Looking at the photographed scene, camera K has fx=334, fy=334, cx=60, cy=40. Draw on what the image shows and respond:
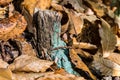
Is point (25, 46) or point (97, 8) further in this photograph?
point (97, 8)

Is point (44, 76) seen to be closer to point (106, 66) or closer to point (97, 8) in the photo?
point (106, 66)

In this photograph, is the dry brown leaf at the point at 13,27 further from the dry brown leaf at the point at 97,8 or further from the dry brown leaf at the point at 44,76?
the dry brown leaf at the point at 97,8

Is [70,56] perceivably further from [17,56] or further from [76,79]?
[17,56]

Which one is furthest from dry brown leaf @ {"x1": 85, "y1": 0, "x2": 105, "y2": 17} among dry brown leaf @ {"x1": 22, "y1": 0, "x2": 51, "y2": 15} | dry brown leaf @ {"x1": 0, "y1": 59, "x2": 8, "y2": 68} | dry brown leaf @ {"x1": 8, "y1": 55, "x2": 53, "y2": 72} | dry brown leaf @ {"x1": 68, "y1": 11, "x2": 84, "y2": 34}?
dry brown leaf @ {"x1": 0, "y1": 59, "x2": 8, "y2": 68}

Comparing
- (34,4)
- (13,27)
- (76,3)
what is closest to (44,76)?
(13,27)

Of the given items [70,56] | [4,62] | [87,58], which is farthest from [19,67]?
[87,58]
